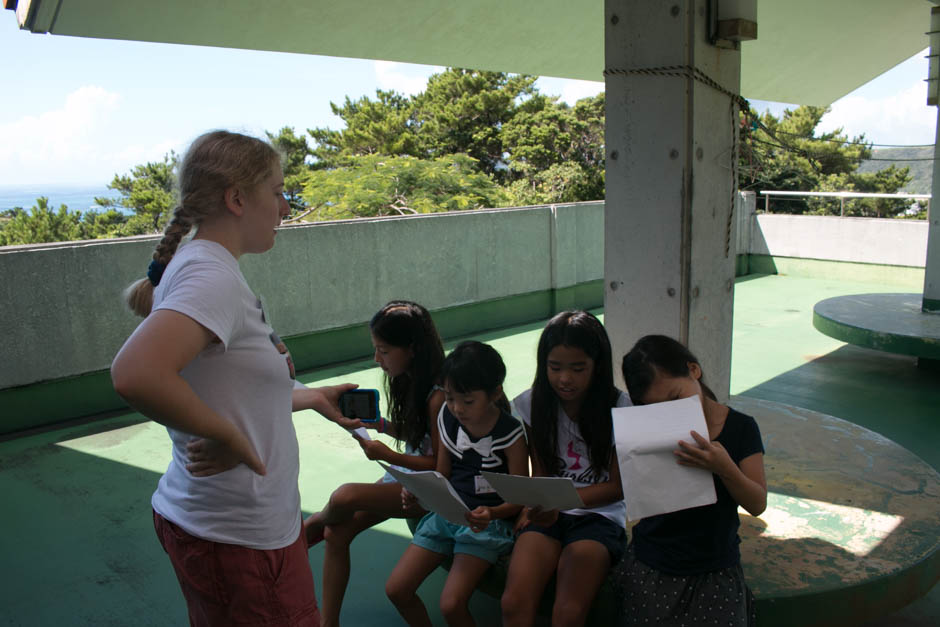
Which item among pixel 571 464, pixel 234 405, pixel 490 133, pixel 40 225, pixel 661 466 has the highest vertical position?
pixel 490 133

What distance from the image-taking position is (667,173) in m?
2.88

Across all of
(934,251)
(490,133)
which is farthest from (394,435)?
(490,133)

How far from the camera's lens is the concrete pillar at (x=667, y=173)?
9.29 feet

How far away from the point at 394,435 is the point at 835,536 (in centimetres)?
153

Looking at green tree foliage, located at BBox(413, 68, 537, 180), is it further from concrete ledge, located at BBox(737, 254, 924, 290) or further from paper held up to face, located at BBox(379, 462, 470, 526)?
paper held up to face, located at BBox(379, 462, 470, 526)

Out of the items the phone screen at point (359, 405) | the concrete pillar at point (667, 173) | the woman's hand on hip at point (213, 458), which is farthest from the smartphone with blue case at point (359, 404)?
the concrete pillar at point (667, 173)

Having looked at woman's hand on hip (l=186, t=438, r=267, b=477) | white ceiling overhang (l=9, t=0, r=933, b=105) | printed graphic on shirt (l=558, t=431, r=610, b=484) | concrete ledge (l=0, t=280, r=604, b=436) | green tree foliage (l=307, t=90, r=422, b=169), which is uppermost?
green tree foliage (l=307, t=90, r=422, b=169)

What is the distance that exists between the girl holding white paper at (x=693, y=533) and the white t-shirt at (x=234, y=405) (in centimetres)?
100

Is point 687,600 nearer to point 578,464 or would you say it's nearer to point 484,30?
point 578,464

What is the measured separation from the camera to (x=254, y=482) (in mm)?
1354

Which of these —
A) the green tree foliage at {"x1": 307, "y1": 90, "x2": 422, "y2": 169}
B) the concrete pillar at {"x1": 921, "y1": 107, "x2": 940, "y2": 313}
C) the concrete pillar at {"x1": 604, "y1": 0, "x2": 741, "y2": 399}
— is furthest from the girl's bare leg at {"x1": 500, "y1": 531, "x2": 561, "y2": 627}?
the green tree foliage at {"x1": 307, "y1": 90, "x2": 422, "y2": 169}

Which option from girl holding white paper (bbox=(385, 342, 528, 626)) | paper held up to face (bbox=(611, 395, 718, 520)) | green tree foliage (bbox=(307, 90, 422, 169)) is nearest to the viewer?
paper held up to face (bbox=(611, 395, 718, 520))

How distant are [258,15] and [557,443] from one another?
287 cm

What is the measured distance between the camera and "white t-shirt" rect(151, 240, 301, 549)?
1.22m
